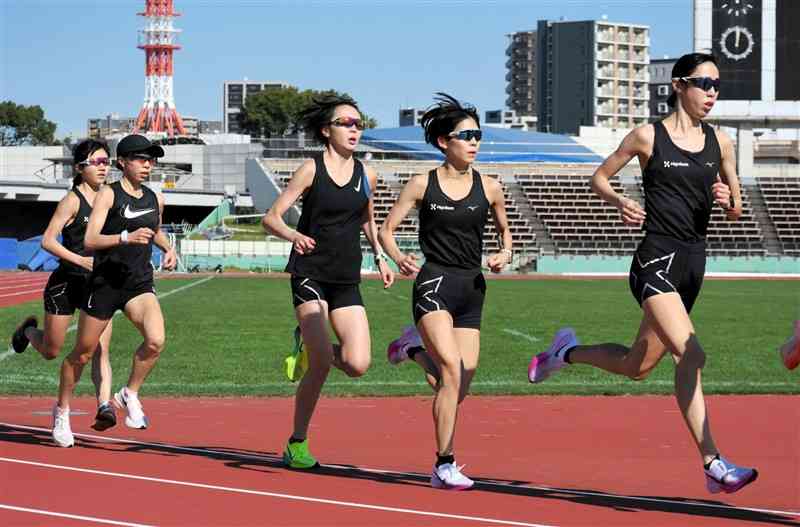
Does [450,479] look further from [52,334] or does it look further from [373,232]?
[52,334]

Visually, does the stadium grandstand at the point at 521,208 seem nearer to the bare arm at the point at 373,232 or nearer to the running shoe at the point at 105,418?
the running shoe at the point at 105,418

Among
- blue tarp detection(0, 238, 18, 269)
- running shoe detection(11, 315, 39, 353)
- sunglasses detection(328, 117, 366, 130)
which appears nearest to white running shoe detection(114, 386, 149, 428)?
running shoe detection(11, 315, 39, 353)

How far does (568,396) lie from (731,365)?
3990mm

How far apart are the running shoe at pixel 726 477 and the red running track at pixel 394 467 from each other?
0.45 feet

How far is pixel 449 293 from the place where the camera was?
8.13 metres

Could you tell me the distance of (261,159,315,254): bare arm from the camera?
27.2ft

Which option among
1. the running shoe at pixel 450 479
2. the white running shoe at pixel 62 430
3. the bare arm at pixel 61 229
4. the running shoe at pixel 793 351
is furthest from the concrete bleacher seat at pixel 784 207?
the running shoe at pixel 793 351

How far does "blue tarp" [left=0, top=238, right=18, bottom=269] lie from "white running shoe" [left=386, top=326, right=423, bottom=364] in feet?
176

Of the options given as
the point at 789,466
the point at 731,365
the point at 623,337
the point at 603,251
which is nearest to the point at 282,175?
the point at 603,251

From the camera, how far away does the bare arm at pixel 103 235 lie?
9289 mm

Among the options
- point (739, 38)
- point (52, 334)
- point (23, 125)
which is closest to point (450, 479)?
point (52, 334)

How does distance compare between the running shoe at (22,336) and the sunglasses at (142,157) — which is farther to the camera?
the running shoe at (22,336)

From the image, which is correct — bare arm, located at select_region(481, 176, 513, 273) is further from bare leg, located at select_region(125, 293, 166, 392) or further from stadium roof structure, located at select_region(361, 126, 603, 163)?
stadium roof structure, located at select_region(361, 126, 603, 163)

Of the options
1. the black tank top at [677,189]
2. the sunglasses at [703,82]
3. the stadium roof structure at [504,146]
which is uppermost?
the stadium roof structure at [504,146]
